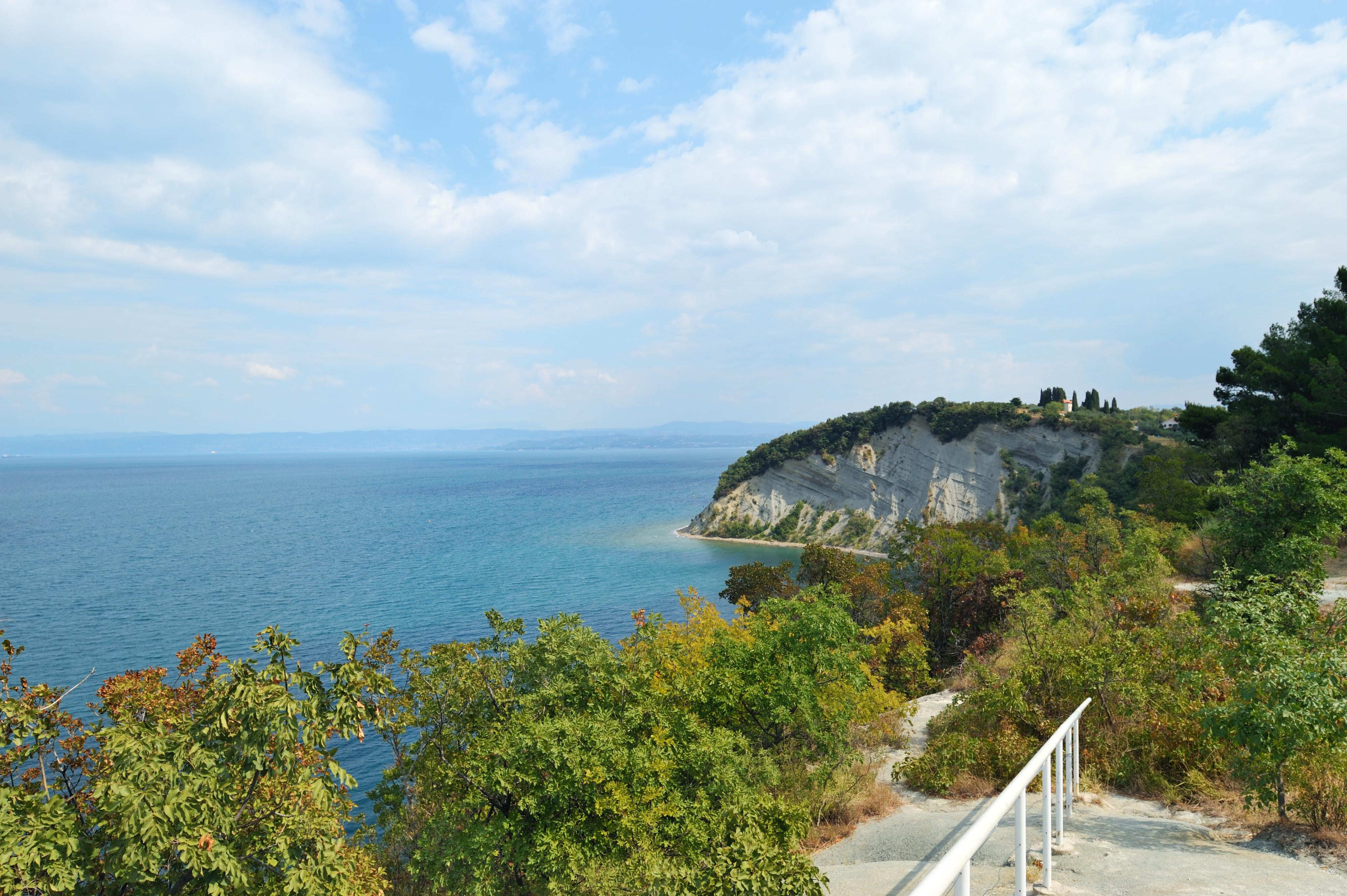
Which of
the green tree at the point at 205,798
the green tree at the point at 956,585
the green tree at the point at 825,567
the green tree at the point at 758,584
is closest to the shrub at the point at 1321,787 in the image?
the green tree at the point at 205,798

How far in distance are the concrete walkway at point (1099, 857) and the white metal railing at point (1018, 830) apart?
0.33 metres

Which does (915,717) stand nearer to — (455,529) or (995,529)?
(995,529)

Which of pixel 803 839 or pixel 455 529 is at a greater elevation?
pixel 803 839

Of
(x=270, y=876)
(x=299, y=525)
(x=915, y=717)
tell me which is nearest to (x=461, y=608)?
(x=915, y=717)

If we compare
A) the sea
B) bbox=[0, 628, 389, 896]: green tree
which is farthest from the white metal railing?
the sea

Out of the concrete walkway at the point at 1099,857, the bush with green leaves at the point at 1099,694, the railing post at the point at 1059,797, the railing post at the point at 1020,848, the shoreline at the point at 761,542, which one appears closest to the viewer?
the railing post at the point at 1020,848

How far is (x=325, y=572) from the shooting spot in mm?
58406

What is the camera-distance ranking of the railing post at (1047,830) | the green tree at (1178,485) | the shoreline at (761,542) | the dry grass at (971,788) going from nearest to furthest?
the railing post at (1047,830) → the dry grass at (971,788) → the green tree at (1178,485) → the shoreline at (761,542)

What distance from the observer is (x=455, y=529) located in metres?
87.4

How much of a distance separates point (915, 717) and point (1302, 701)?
11706 millimetres

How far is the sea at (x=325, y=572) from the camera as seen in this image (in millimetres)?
37969

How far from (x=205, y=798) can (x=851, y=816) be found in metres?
8.77

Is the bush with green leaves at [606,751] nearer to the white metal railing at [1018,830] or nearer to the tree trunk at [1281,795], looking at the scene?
the white metal railing at [1018,830]

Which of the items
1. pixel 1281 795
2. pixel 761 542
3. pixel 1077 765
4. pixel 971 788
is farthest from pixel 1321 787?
pixel 761 542
